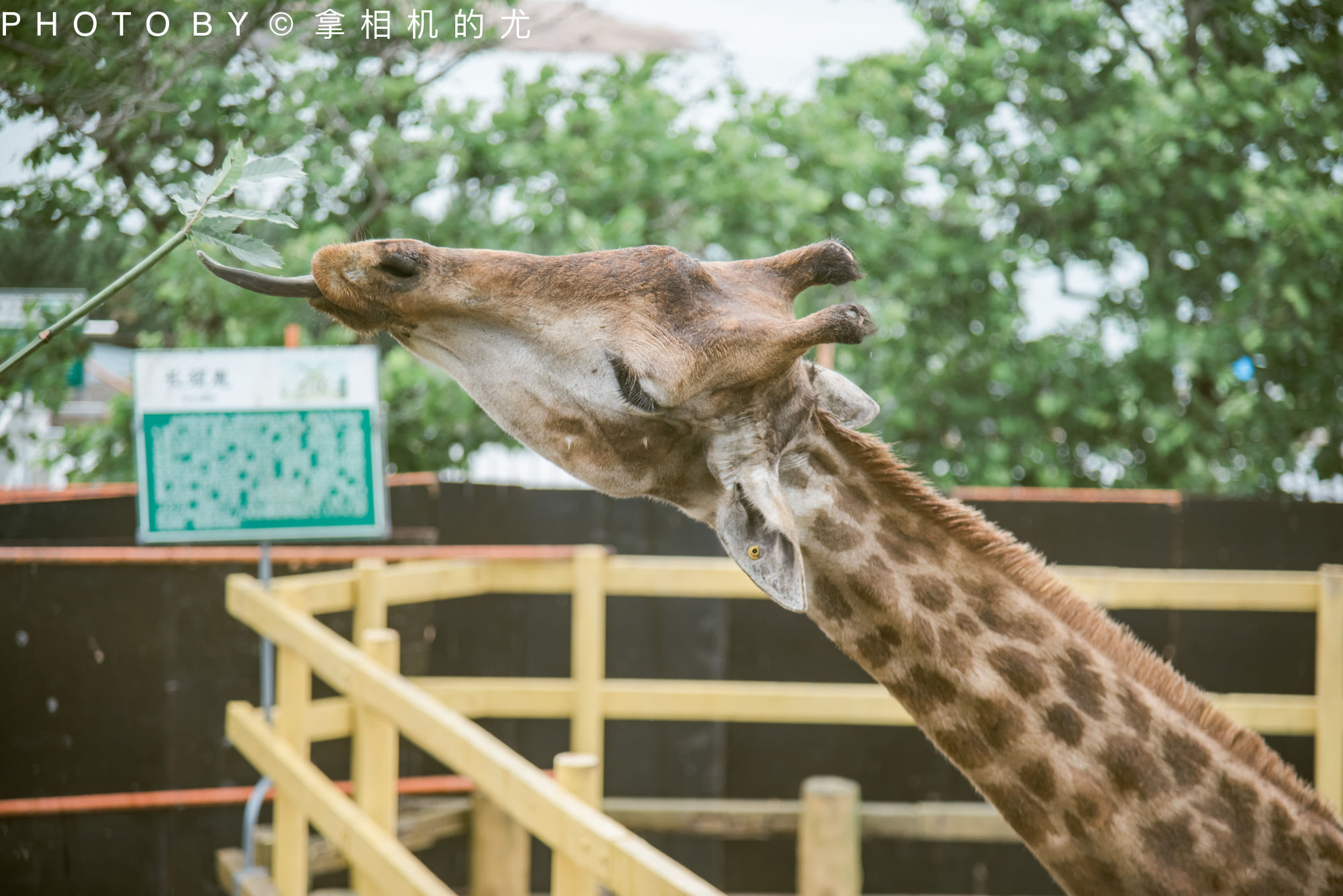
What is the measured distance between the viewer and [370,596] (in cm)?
402

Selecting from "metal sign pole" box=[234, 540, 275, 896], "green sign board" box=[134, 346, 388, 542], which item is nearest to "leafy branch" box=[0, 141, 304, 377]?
"green sign board" box=[134, 346, 388, 542]

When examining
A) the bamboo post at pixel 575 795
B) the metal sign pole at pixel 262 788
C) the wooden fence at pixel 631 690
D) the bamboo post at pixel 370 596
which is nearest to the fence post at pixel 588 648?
the wooden fence at pixel 631 690

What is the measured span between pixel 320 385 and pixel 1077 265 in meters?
4.81

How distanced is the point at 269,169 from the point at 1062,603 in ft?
5.00

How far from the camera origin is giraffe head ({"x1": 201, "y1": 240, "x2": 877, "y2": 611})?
5.34ft

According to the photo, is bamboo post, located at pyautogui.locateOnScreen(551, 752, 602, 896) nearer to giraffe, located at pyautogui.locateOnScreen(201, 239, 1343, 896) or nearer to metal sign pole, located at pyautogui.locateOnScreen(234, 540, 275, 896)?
giraffe, located at pyautogui.locateOnScreen(201, 239, 1343, 896)

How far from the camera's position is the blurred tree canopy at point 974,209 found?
525cm

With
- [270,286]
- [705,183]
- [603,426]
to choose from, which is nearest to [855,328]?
[603,426]

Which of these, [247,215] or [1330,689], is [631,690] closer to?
[1330,689]

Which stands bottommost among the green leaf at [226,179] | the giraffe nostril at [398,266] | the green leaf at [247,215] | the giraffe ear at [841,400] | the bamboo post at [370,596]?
the bamboo post at [370,596]

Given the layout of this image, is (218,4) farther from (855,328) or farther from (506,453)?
(506,453)

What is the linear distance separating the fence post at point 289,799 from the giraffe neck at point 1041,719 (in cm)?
213

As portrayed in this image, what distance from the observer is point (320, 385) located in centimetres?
381

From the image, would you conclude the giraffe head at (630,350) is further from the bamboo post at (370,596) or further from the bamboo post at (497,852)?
the bamboo post at (497,852)
